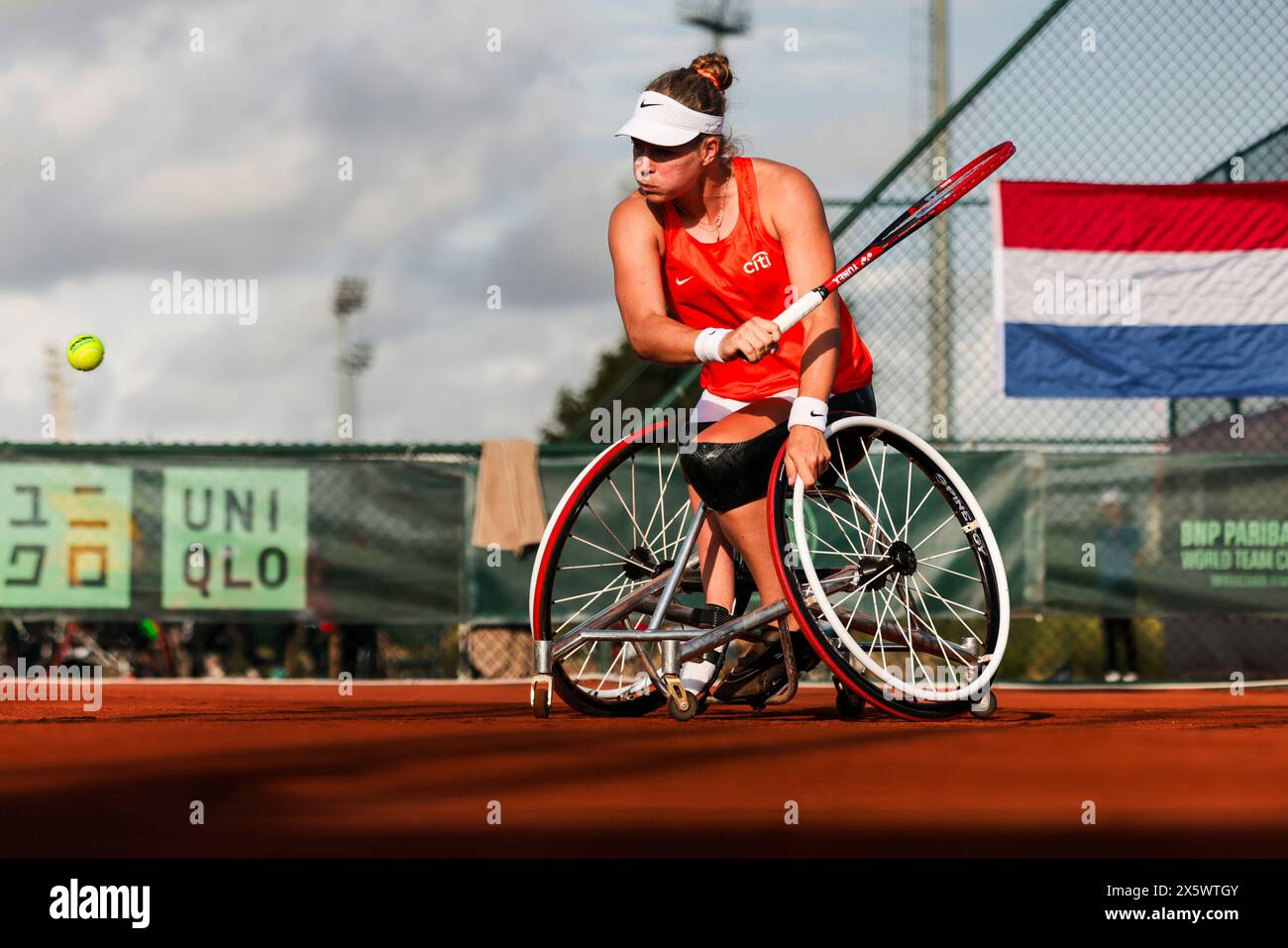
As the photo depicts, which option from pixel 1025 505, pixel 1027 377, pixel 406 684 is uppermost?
pixel 1027 377

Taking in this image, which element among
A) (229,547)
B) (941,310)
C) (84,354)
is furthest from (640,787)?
(229,547)

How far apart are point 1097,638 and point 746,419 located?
6304 mm

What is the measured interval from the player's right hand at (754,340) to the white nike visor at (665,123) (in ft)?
2.06

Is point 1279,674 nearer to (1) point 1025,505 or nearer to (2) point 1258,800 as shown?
(1) point 1025,505

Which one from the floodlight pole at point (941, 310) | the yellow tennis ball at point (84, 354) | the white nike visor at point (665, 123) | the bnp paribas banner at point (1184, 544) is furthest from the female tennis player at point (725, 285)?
the bnp paribas banner at point (1184, 544)

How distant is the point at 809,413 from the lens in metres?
3.88

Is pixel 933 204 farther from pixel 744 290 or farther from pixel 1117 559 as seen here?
pixel 1117 559

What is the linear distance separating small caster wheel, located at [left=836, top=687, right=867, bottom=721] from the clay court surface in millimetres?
103

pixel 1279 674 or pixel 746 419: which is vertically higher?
pixel 746 419

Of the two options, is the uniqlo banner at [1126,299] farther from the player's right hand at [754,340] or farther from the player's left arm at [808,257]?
the player's right hand at [754,340]

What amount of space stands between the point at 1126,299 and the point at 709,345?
4823 mm

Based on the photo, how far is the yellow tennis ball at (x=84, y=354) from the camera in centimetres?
650

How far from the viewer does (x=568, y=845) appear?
230 centimetres
